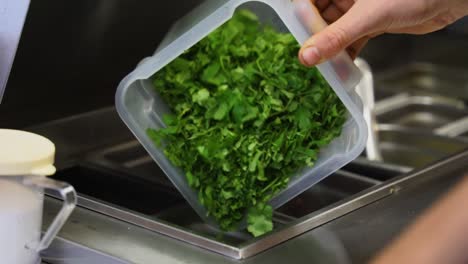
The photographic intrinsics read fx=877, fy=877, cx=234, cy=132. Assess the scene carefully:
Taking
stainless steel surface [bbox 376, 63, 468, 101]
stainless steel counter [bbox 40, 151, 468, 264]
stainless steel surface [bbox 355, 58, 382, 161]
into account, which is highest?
stainless steel counter [bbox 40, 151, 468, 264]

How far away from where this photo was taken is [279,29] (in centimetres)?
119

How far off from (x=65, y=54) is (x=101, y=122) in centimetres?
19

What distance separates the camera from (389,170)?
4.75 ft

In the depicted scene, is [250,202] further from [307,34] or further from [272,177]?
[307,34]

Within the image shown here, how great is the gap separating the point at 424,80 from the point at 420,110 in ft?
0.71

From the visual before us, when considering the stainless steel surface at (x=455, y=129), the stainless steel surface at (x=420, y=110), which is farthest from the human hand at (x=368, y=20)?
the stainless steel surface at (x=420, y=110)

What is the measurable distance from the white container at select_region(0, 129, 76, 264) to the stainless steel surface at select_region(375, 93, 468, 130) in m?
1.08

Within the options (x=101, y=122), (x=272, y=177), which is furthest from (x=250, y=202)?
(x=101, y=122)

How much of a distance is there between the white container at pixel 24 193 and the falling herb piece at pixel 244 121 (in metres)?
0.23

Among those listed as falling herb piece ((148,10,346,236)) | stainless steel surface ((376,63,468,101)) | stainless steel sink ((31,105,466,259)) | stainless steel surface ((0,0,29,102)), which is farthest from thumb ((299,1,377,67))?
stainless steel surface ((376,63,468,101))

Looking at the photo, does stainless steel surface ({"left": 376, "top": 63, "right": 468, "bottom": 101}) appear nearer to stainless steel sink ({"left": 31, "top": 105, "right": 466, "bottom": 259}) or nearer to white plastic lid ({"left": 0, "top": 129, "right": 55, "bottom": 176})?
stainless steel sink ({"left": 31, "top": 105, "right": 466, "bottom": 259})

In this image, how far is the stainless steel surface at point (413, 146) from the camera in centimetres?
166

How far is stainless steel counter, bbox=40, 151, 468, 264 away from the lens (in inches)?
40.3

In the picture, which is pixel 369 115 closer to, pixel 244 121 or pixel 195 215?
pixel 195 215
